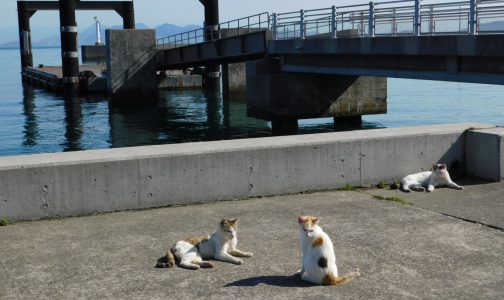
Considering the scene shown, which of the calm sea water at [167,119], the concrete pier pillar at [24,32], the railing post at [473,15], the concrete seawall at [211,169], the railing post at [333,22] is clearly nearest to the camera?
the concrete seawall at [211,169]

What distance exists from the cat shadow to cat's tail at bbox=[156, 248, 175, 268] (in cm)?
89

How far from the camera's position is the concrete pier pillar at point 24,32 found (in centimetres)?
8604

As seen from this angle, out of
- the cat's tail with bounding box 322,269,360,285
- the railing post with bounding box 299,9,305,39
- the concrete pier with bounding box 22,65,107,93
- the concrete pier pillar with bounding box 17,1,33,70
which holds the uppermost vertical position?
the concrete pier pillar with bounding box 17,1,33,70

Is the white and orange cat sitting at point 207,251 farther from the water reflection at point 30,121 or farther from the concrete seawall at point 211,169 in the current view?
the water reflection at point 30,121

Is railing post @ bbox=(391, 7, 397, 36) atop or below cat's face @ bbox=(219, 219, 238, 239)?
atop

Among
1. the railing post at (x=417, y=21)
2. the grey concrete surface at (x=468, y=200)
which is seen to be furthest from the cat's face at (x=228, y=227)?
the railing post at (x=417, y=21)

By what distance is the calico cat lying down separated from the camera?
11289 millimetres

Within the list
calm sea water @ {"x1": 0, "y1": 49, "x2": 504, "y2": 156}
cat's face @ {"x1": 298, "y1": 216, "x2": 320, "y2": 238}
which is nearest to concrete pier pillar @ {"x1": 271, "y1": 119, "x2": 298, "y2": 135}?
calm sea water @ {"x1": 0, "y1": 49, "x2": 504, "y2": 156}

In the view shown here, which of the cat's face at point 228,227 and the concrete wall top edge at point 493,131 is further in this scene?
Result: the concrete wall top edge at point 493,131

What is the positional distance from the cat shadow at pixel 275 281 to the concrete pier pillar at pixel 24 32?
86.4m

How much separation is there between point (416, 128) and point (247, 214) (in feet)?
14.6

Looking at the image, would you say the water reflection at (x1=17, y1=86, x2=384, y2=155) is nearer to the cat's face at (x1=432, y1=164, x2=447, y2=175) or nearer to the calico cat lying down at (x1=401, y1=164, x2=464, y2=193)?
the calico cat lying down at (x1=401, y1=164, x2=464, y2=193)

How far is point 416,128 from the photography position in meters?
12.5

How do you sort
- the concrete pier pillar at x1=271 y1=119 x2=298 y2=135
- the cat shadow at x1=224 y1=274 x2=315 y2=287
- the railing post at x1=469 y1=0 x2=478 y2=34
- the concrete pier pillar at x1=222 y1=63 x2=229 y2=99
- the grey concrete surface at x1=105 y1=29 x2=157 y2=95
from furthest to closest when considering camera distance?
the concrete pier pillar at x1=222 y1=63 x2=229 y2=99 → the grey concrete surface at x1=105 y1=29 x2=157 y2=95 → the concrete pier pillar at x1=271 y1=119 x2=298 y2=135 → the railing post at x1=469 y1=0 x2=478 y2=34 → the cat shadow at x1=224 y1=274 x2=315 y2=287
